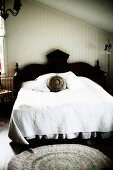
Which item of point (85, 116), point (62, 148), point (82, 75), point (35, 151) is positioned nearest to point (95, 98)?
point (85, 116)

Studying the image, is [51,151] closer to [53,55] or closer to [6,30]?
[53,55]

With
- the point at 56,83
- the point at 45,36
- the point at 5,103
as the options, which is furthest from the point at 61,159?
the point at 45,36

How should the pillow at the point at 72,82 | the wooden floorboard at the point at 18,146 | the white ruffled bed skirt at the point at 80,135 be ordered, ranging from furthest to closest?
the pillow at the point at 72,82 < the white ruffled bed skirt at the point at 80,135 < the wooden floorboard at the point at 18,146

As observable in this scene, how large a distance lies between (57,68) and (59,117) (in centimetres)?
203

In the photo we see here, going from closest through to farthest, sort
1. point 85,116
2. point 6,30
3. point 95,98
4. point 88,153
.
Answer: point 88,153, point 85,116, point 95,98, point 6,30

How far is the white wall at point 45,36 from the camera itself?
489 centimetres

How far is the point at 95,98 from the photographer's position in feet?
11.2

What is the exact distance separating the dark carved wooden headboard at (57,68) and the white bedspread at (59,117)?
164 cm

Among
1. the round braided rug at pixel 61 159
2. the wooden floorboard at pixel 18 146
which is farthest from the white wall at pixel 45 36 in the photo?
the round braided rug at pixel 61 159

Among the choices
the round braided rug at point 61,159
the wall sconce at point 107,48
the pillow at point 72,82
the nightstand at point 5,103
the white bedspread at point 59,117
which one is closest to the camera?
the round braided rug at point 61,159

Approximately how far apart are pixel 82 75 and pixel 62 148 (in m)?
2.34

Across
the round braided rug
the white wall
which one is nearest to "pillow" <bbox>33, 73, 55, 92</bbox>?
the white wall

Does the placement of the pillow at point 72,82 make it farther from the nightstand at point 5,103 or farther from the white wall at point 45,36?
the nightstand at point 5,103

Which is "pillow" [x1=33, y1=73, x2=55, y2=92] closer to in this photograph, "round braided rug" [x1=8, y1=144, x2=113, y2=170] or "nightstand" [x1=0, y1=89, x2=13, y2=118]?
"nightstand" [x1=0, y1=89, x2=13, y2=118]
